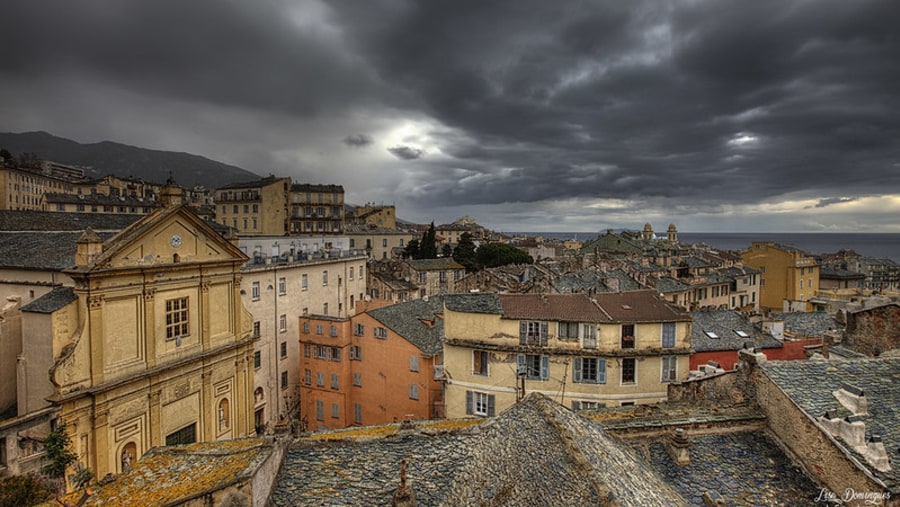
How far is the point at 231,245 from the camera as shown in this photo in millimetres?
29922

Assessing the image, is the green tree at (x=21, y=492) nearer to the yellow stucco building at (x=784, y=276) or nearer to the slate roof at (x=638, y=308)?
the slate roof at (x=638, y=308)

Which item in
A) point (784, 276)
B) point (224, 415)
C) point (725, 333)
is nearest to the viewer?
point (224, 415)

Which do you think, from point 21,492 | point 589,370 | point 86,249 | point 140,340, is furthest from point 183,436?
point 589,370

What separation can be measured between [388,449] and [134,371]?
1774 centimetres

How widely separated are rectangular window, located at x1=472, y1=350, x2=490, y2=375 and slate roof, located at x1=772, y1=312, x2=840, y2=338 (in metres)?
24.0

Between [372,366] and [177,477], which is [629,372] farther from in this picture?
[177,477]

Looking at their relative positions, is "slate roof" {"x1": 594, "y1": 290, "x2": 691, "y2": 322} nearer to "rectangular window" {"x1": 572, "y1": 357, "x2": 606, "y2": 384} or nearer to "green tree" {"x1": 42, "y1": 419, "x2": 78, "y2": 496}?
"rectangular window" {"x1": 572, "y1": 357, "x2": 606, "y2": 384}

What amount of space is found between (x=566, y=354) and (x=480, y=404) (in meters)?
5.69

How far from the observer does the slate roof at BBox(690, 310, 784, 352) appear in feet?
94.4

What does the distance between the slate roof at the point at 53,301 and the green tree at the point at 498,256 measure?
70.5m

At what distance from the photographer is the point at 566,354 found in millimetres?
26125

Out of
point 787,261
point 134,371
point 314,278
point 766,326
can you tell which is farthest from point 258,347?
point 787,261

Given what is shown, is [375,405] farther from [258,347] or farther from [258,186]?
[258,186]

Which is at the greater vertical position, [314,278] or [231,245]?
[231,245]
